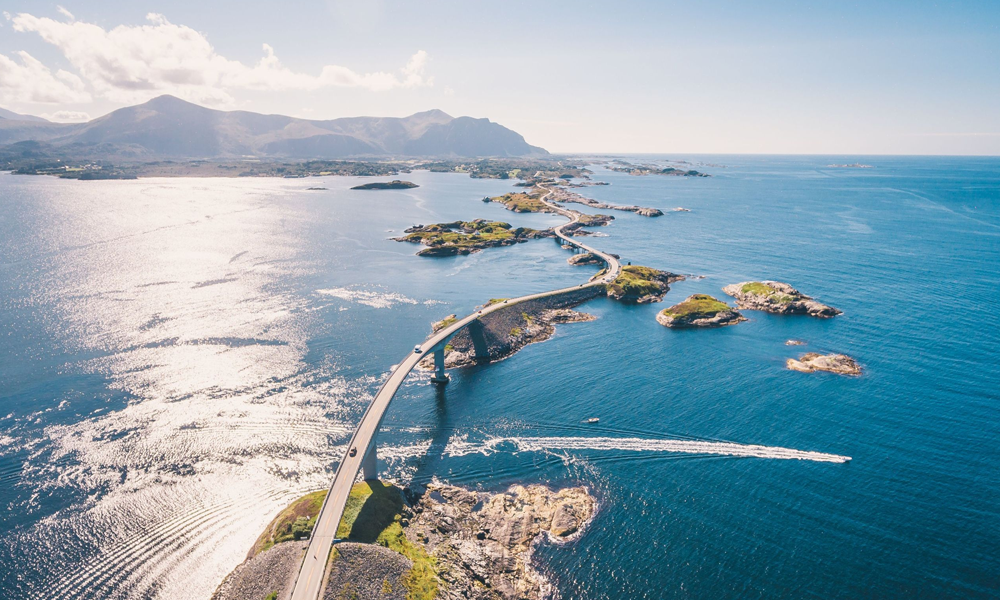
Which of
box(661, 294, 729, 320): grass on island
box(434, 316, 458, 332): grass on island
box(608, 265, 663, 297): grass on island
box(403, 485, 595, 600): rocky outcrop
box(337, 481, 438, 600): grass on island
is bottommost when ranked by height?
box(403, 485, 595, 600): rocky outcrop

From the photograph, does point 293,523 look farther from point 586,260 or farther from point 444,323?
point 586,260

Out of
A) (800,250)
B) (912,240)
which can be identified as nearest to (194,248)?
(800,250)

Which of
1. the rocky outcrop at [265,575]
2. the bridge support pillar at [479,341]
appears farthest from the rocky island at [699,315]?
the rocky outcrop at [265,575]

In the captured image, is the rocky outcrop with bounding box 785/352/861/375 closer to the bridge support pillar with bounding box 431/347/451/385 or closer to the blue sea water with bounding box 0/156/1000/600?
the blue sea water with bounding box 0/156/1000/600

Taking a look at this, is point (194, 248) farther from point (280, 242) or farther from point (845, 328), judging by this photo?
point (845, 328)

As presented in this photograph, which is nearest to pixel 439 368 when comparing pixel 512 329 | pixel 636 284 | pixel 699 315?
pixel 512 329

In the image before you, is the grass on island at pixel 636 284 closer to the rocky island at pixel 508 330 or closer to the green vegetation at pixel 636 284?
the green vegetation at pixel 636 284

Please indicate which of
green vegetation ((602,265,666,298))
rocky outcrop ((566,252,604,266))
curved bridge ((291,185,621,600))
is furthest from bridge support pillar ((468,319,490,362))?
rocky outcrop ((566,252,604,266))
